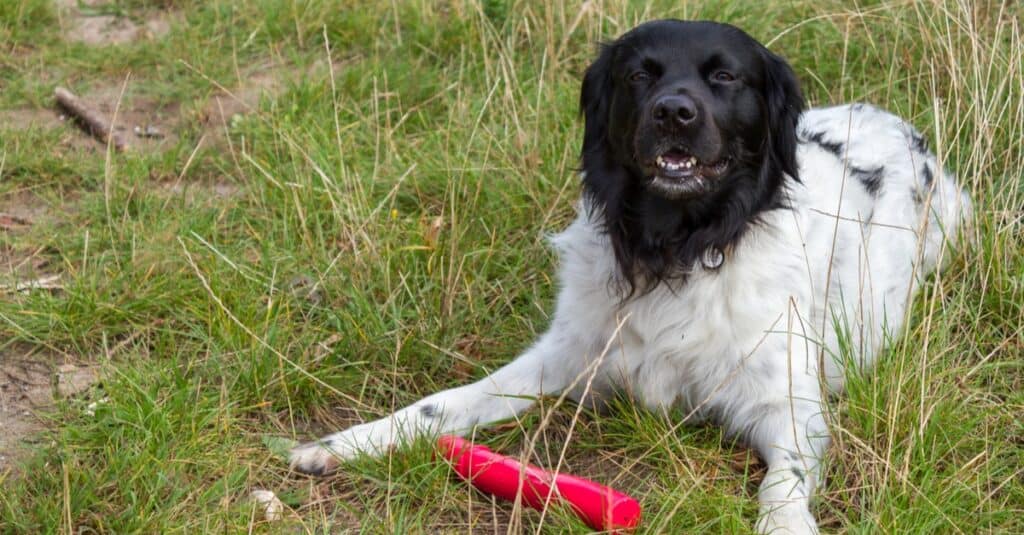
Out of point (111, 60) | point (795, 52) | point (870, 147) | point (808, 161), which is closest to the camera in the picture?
point (808, 161)

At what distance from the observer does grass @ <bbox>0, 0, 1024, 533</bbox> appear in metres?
3.00

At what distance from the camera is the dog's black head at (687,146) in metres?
3.12

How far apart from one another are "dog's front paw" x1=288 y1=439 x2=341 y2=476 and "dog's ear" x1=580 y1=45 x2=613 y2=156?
1.06 metres

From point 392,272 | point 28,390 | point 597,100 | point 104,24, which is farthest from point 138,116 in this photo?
point 597,100

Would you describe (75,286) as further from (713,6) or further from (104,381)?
(713,6)

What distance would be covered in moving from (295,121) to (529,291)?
1.40m

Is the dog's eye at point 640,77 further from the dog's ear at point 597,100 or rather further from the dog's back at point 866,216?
the dog's back at point 866,216

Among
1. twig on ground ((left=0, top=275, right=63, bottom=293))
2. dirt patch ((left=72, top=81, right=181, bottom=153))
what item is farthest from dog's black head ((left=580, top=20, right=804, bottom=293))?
dirt patch ((left=72, top=81, right=181, bottom=153))

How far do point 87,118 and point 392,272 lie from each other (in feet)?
6.14

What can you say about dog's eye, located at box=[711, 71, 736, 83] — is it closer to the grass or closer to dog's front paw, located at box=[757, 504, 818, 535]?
the grass

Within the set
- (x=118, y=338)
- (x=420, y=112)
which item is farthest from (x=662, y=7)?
(x=118, y=338)

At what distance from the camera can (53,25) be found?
5.82 m

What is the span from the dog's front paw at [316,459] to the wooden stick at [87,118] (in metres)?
2.15

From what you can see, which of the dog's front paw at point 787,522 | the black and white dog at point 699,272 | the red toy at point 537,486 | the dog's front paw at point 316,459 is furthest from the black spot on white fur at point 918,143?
the dog's front paw at point 316,459
